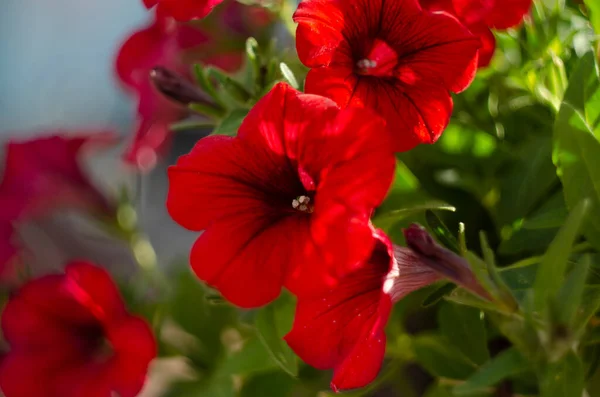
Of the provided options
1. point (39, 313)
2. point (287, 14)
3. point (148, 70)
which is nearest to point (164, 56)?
point (148, 70)

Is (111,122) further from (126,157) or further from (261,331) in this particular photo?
(261,331)

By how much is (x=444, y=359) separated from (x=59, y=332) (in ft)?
1.19

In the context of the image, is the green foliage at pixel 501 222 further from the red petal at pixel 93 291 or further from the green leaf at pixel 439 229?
the red petal at pixel 93 291

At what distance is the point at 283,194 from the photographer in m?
0.38

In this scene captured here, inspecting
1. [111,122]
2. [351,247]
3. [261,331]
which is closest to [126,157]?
[261,331]

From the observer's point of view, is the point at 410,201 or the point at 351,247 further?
the point at 410,201

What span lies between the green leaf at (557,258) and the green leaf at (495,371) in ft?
0.09

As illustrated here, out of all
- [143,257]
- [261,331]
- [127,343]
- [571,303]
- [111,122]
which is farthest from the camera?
[111,122]

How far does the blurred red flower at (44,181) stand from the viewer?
652 mm

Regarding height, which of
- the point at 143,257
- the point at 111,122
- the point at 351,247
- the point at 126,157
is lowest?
the point at 111,122

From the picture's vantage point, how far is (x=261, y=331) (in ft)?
1.39

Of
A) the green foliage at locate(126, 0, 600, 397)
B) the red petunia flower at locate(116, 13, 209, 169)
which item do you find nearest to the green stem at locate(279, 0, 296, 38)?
the green foliage at locate(126, 0, 600, 397)

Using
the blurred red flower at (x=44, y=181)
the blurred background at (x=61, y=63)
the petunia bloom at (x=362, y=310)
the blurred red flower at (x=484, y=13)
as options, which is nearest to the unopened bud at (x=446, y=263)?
the petunia bloom at (x=362, y=310)

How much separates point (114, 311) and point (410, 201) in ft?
0.94
